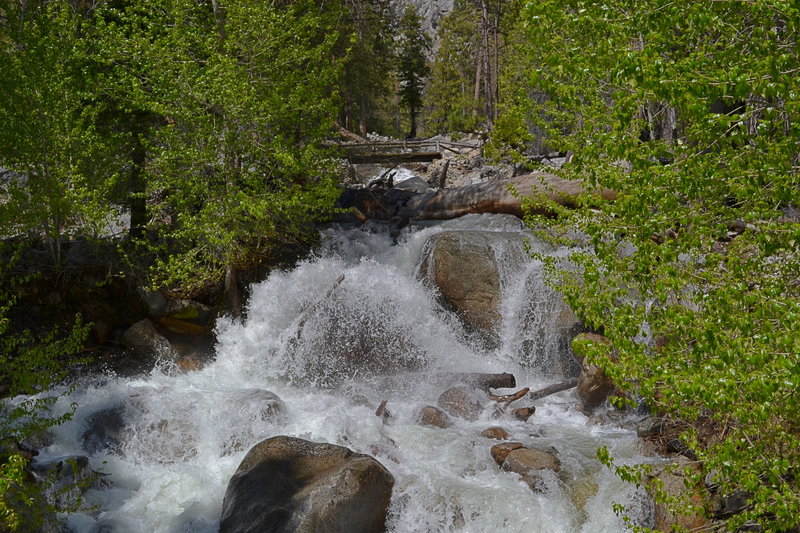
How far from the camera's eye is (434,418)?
885 cm

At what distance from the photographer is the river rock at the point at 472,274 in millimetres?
11961

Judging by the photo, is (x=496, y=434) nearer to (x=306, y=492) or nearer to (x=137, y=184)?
(x=306, y=492)

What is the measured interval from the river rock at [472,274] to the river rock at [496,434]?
3515mm

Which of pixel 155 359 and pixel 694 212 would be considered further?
pixel 155 359

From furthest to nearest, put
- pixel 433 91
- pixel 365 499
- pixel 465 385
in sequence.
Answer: pixel 433 91 → pixel 465 385 → pixel 365 499

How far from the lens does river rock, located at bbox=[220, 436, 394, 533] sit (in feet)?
20.2

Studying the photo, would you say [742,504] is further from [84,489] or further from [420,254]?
[420,254]

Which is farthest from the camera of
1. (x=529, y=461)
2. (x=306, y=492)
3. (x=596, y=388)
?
(x=596, y=388)

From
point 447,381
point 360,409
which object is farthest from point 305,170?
point 360,409

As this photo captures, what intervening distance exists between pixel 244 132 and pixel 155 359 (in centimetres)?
446

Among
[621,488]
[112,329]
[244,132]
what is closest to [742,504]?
[621,488]

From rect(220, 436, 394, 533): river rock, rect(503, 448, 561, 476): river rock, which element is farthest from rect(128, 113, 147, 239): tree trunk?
rect(503, 448, 561, 476): river rock

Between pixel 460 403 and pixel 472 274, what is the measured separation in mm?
3541

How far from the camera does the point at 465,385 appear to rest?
9.92 m
